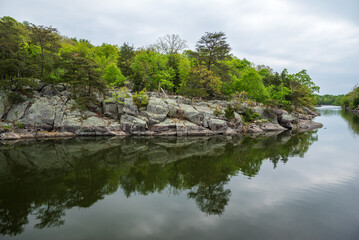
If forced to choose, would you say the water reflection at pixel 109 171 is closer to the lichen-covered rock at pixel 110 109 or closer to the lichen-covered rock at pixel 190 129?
the lichen-covered rock at pixel 190 129

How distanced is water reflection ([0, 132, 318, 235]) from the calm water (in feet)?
0.22

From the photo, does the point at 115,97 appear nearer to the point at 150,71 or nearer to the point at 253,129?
the point at 150,71

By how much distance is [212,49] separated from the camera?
40281 mm

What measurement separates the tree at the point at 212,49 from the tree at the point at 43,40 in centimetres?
2646

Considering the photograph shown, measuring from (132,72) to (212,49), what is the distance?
18278mm

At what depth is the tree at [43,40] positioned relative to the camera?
29.2 m

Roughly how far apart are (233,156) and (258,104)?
2667cm

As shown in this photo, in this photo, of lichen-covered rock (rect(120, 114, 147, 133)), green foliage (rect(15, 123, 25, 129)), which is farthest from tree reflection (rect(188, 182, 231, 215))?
green foliage (rect(15, 123, 25, 129))

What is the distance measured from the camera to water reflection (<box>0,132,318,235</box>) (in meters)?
9.89

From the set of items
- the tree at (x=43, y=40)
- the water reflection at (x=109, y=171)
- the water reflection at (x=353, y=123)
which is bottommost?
the water reflection at (x=109, y=171)

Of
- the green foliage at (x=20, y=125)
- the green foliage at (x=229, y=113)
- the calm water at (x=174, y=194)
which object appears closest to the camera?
the calm water at (x=174, y=194)

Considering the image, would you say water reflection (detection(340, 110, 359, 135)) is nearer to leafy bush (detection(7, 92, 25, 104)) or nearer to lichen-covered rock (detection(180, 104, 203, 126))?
→ lichen-covered rock (detection(180, 104, 203, 126))

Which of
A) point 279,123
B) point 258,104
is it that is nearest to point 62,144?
point 258,104

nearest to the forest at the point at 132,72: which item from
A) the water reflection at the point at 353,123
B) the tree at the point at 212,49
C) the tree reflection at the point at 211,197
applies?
the tree at the point at 212,49
